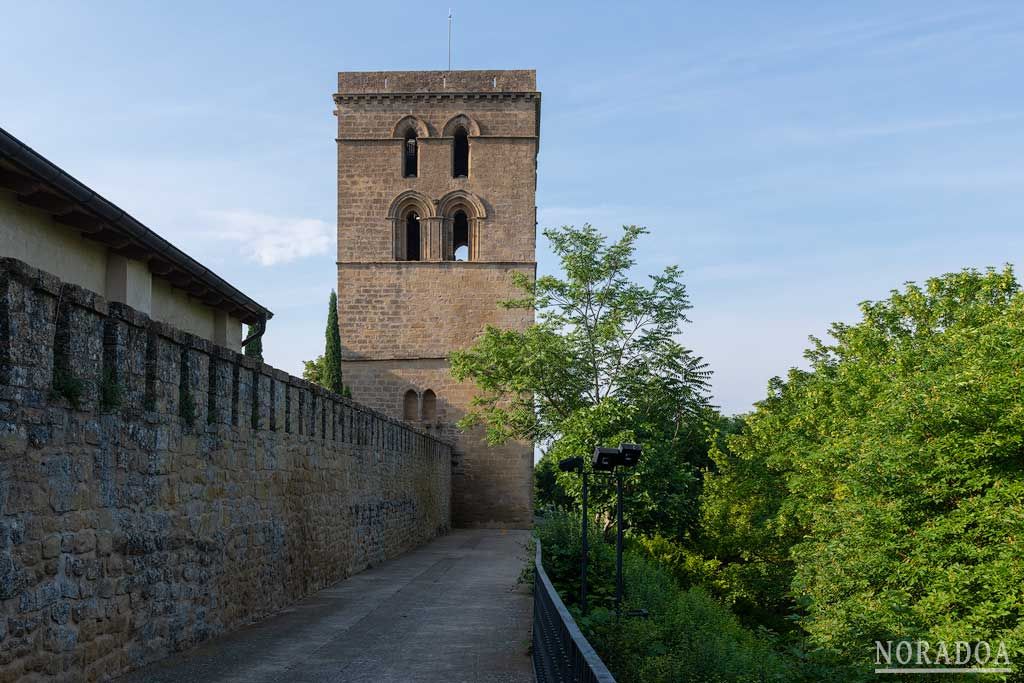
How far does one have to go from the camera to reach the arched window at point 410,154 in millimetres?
41031

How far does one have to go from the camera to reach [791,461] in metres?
29.7

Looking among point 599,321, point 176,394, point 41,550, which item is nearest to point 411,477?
point 599,321

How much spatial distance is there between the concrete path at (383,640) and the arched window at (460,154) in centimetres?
2640

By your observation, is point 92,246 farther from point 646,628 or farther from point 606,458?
point 646,628

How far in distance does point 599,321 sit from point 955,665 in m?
14.5

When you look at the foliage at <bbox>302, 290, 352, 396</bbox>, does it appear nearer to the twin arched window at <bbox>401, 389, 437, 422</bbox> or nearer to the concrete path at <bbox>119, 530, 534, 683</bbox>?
the twin arched window at <bbox>401, 389, 437, 422</bbox>

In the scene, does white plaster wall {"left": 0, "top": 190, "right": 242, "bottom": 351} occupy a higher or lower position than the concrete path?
higher

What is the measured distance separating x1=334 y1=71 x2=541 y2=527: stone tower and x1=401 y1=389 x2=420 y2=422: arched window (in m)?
0.04

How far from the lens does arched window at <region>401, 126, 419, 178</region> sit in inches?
1615

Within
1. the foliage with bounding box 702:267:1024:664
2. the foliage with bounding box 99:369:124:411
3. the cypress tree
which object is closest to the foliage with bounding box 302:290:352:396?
the cypress tree

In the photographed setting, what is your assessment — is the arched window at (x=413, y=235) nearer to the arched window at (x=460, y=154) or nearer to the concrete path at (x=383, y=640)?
the arched window at (x=460, y=154)

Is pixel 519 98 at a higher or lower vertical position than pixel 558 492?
higher

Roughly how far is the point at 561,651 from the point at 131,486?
4.10 meters

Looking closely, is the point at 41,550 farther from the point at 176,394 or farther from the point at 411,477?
the point at 411,477
